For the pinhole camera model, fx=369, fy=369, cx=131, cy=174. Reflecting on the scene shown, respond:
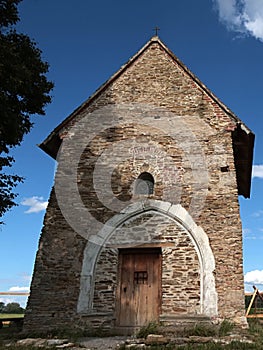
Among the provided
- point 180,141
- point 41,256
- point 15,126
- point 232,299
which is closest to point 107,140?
point 180,141

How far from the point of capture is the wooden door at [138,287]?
9.61 metres

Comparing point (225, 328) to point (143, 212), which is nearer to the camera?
point (225, 328)

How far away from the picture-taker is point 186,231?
999 centimetres

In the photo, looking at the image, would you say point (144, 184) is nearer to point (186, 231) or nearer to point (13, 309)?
point (186, 231)

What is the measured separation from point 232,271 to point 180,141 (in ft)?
13.4

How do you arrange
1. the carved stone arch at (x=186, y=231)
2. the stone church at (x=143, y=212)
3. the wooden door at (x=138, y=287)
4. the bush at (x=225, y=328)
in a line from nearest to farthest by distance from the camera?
the bush at (x=225, y=328) < the carved stone arch at (x=186, y=231) < the stone church at (x=143, y=212) < the wooden door at (x=138, y=287)

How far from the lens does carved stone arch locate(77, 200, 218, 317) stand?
9.15 metres

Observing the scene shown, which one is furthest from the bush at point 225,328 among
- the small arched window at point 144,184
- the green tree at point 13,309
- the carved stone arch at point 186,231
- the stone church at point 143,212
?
the green tree at point 13,309

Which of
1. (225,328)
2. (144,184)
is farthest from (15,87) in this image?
(225,328)

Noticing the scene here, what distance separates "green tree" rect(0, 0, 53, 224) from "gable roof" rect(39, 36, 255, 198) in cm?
172

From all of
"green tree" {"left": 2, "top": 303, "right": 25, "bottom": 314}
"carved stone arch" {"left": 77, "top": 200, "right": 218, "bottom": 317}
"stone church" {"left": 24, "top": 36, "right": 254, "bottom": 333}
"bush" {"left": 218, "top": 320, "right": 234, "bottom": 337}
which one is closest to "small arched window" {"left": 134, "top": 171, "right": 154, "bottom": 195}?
"stone church" {"left": 24, "top": 36, "right": 254, "bottom": 333}

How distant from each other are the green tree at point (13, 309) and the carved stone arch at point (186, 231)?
15.9 m

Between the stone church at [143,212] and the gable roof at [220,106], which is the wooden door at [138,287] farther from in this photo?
the gable roof at [220,106]

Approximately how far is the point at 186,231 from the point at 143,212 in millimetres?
1345
